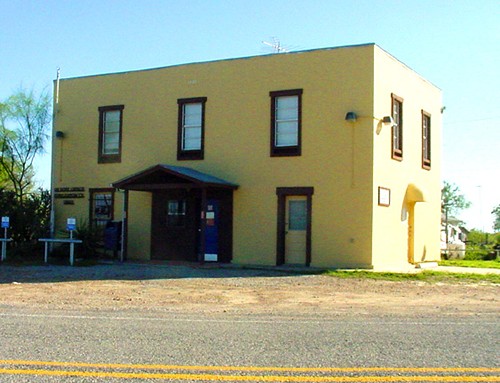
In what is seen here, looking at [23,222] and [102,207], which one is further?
[102,207]

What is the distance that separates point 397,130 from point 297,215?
4539 millimetres

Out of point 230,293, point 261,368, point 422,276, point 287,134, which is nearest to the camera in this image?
point 261,368

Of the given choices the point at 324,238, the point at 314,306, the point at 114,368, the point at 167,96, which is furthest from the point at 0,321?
the point at 167,96

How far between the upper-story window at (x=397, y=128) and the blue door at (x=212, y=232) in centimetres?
612

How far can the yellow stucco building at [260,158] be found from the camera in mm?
21094

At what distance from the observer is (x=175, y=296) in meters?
14.6

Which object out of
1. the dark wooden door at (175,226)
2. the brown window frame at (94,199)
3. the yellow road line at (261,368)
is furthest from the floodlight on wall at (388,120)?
the yellow road line at (261,368)

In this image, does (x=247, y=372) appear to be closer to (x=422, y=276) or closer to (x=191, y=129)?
(x=422, y=276)

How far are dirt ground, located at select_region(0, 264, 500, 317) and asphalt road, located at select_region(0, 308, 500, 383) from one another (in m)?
1.42

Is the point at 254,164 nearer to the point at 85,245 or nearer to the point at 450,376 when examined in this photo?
the point at 85,245

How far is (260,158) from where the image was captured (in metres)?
22.3

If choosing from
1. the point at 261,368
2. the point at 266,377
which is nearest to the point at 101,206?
the point at 261,368

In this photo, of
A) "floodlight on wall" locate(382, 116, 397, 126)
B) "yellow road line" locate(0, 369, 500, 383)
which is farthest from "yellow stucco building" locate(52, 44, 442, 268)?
"yellow road line" locate(0, 369, 500, 383)

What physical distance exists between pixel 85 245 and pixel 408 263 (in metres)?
11.2
